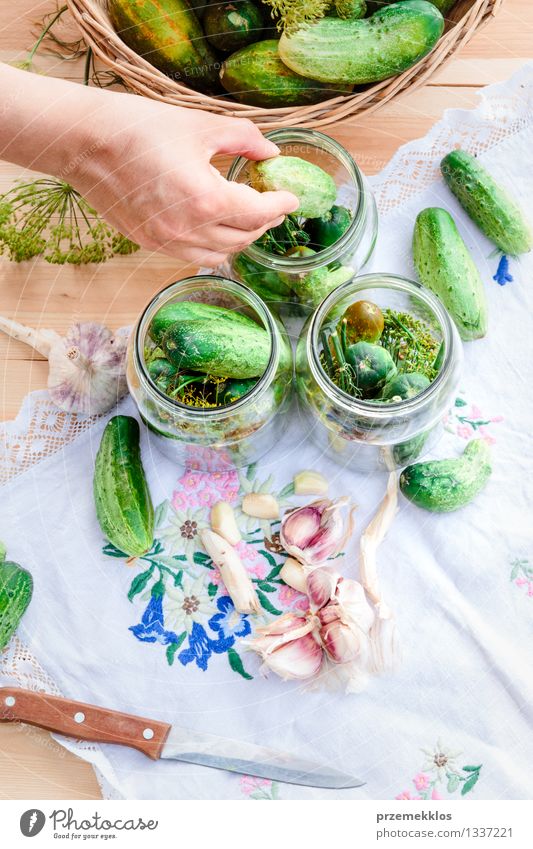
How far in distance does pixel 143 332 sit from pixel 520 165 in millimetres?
462

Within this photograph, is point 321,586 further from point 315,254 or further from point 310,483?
point 315,254

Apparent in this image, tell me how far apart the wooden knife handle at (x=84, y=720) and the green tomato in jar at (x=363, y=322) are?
42cm

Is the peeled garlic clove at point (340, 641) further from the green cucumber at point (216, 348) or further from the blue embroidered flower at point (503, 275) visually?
the blue embroidered flower at point (503, 275)

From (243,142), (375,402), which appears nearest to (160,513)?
(375,402)

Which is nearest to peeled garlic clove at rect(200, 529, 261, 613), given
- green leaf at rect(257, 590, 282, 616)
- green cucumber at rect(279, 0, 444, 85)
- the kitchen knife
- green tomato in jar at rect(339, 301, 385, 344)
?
green leaf at rect(257, 590, 282, 616)

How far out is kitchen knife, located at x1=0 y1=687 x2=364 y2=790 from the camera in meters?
0.76

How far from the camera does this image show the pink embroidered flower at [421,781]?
0.77 metres

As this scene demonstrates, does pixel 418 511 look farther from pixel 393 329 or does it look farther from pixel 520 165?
pixel 520 165

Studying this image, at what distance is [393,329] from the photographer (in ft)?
2.58

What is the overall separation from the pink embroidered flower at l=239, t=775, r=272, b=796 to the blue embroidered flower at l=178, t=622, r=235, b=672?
110 mm

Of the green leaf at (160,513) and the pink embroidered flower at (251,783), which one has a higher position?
the green leaf at (160,513)

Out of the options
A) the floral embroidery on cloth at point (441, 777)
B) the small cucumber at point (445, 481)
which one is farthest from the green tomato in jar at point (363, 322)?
the floral embroidery on cloth at point (441, 777)
